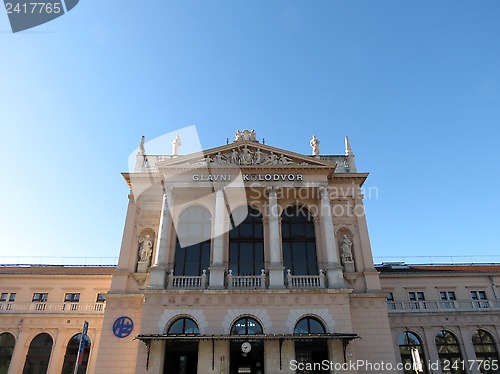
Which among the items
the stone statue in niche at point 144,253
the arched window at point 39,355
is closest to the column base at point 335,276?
the stone statue in niche at point 144,253

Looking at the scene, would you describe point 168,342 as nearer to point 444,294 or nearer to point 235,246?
point 235,246

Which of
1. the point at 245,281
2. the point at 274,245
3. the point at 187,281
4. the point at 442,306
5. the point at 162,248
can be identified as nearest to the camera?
the point at 245,281

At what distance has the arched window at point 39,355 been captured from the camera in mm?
34281

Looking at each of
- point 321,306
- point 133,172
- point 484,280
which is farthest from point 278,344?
point 484,280

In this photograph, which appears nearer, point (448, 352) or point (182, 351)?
point (182, 351)

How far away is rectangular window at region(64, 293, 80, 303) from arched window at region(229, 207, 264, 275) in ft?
58.7

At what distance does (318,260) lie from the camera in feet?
98.5

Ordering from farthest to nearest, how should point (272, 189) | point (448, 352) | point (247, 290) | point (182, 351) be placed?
1. point (448, 352)
2. point (272, 189)
3. point (247, 290)
4. point (182, 351)

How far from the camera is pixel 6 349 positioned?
35062 mm

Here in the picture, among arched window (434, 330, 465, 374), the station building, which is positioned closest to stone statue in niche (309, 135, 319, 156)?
the station building

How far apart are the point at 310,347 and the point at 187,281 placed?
942cm

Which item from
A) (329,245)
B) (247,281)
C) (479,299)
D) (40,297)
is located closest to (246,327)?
(247,281)

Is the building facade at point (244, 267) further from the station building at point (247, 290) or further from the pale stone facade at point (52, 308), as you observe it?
the pale stone facade at point (52, 308)

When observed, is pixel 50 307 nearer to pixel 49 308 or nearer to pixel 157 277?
pixel 49 308
